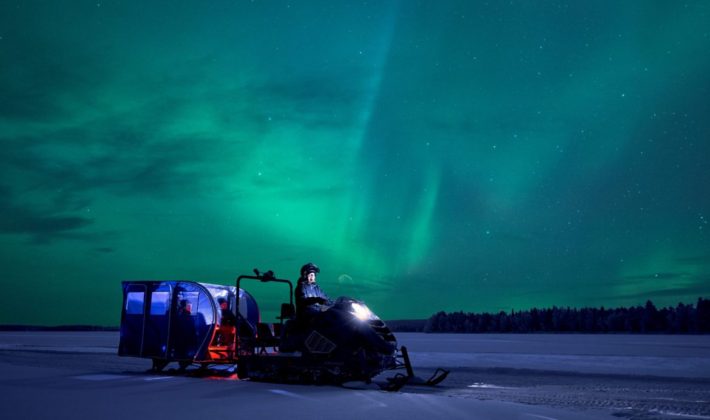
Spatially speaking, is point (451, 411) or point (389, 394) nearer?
point (451, 411)

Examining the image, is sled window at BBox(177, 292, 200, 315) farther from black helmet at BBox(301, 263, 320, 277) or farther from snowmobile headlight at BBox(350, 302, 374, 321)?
snowmobile headlight at BBox(350, 302, 374, 321)

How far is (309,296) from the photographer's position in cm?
1577

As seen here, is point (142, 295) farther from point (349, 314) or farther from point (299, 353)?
point (349, 314)

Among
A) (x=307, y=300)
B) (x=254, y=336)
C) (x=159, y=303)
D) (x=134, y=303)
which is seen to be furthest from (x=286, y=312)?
(x=134, y=303)

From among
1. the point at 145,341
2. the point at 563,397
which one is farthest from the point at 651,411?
the point at 145,341

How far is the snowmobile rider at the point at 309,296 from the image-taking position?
51.3 ft

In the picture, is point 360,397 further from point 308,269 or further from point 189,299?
point 189,299

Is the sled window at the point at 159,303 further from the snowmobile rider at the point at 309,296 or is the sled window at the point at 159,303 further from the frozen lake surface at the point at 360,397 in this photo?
the snowmobile rider at the point at 309,296

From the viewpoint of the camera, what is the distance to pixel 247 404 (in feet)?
37.8

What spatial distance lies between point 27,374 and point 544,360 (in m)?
20.3

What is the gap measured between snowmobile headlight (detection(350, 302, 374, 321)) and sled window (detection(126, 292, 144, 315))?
25.7 feet

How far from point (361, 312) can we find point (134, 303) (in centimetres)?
842

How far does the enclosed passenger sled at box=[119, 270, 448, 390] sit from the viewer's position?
587 inches

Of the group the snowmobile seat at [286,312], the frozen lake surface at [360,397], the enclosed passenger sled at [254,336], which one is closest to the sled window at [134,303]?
the enclosed passenger sled at [254,336]
